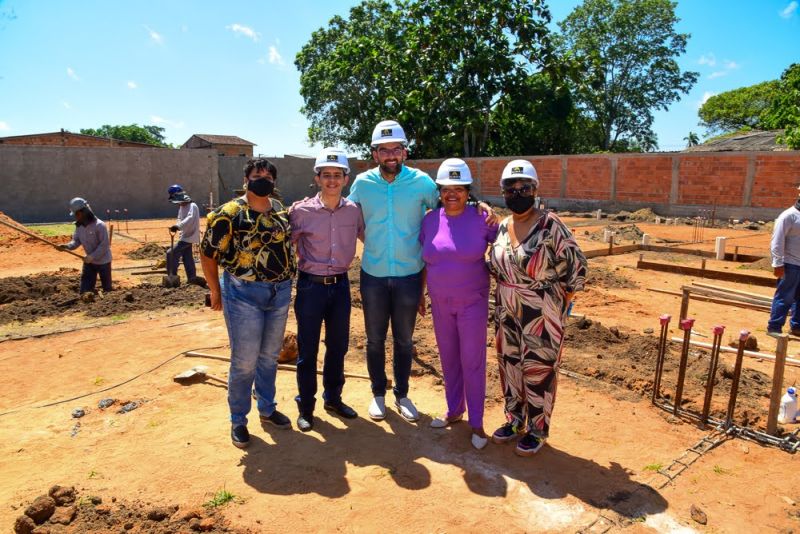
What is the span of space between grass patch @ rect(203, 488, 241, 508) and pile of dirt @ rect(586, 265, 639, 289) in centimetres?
761

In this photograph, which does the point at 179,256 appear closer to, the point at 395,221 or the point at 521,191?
the point at 395,221

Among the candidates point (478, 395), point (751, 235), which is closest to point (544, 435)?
point (478, 395)

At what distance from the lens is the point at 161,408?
15.2 ft

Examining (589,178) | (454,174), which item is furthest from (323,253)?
(589,178)

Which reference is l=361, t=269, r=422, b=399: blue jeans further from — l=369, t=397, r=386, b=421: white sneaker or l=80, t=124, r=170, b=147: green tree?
l=80, t=124, r=170, b=147: green tree

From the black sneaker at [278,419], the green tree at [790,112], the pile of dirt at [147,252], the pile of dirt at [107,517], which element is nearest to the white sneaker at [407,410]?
the black sneaker at [278,419]

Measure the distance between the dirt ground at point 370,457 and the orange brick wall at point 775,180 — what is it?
14479 mm

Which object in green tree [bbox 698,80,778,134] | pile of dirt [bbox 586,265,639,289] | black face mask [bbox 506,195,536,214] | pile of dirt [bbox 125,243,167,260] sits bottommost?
pile of dirt [bbox 125,243,167,260]

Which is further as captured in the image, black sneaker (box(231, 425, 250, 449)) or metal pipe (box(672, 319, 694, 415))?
metal pipe (box(672, 319, 694, 415))

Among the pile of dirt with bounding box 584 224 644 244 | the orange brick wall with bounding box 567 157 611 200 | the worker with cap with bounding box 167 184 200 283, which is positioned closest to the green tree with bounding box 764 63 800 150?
the orange brick wall with bounding box 567 157 611 200

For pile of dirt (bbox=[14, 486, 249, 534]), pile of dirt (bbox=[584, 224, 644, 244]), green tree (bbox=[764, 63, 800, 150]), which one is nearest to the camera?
pile of dirt (bbox=[14, 486, 249, 534])

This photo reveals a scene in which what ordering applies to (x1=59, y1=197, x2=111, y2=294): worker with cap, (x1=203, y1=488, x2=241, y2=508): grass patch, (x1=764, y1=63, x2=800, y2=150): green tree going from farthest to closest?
(x1=764, y1=63, x2=800, y2=150): green tree, (x1=59, y1=197, x2=111, y2=294): worker with cap, (x1=203, y1=488, x2=241, y2=508): grass patch

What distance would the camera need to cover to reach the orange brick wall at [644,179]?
21141 mm

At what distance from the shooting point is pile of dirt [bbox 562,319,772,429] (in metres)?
4.62
